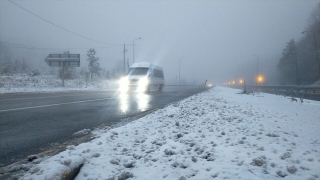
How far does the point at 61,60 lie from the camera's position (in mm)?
35969

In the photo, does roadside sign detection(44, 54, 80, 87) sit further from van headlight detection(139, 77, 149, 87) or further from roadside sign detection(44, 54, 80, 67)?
van headlight detection(139, 77, 149, 87)

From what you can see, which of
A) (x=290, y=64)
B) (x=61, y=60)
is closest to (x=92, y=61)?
(x=61, y=60)

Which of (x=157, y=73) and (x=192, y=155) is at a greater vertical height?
(x=157, y=73)

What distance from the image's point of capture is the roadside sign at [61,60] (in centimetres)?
3591

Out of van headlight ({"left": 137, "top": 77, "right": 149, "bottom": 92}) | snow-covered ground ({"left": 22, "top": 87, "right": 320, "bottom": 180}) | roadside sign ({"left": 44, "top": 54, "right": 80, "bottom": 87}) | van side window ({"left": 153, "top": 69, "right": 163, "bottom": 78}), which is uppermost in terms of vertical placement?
roadside sign ({"left": 44, "top": 54, "right": 80, "bottom": 87})

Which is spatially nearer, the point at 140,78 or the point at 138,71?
the point at 140,78

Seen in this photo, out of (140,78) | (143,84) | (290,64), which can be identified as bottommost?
(143,84)

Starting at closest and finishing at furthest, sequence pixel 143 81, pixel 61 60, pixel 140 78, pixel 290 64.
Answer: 1. pixel 140 78
2. pixel 143 81
3. pixel 61 60
4. pixel 290 64

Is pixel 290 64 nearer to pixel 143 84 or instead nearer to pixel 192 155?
pixel 143 84

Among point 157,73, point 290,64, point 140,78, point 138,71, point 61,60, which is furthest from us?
point 290,64

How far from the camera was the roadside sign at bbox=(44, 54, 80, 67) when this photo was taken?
35906 millimetres

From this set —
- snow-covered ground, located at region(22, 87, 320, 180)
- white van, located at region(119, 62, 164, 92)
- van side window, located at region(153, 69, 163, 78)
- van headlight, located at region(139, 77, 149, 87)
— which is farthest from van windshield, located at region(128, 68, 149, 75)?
snow-covered ground, located at region(22, 87, 320, 180)

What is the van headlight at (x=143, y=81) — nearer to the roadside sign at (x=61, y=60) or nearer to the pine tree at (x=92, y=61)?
the roadside sign at (x=61, y=60)

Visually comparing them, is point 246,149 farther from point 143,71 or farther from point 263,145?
point 143,71
